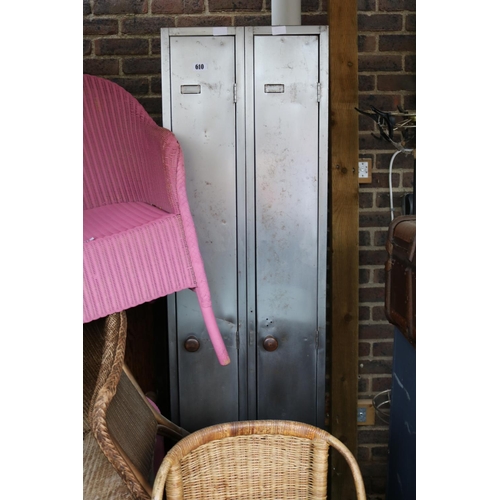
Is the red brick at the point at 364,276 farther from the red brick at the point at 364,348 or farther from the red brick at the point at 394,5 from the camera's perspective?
the red brick at the point at 394,5

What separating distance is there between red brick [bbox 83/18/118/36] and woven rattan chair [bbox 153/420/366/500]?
189 centimetres

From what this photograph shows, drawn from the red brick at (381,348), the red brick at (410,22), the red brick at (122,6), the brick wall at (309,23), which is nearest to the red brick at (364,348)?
the red brick at (381,348)

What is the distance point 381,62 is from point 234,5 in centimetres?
72

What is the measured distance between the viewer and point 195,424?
234 centimetres

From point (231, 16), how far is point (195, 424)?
179 centimetres

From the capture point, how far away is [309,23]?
261 centimetres

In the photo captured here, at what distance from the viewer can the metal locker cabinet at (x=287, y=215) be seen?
216 centimetres

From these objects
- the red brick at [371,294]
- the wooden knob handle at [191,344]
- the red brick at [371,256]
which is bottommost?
the wooden knob handle at [191,344]

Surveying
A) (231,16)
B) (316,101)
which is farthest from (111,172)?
(231,16)

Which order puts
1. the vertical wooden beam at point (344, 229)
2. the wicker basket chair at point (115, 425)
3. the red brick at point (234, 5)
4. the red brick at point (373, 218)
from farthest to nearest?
the red brick at point (373, 218) → the red brick at point (234, 5) → the vertical wooden beam at point (344, 229) → the wicker basket chair at point (115, 425)

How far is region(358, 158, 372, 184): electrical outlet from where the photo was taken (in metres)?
2.68

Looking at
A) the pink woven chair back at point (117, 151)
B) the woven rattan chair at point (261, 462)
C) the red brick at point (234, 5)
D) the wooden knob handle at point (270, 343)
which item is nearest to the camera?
the woven rattan chair at point (261, 462)

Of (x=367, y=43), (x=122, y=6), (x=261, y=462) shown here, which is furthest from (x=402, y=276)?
(x=122, y=6)

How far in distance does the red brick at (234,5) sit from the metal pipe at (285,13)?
0.71ft
